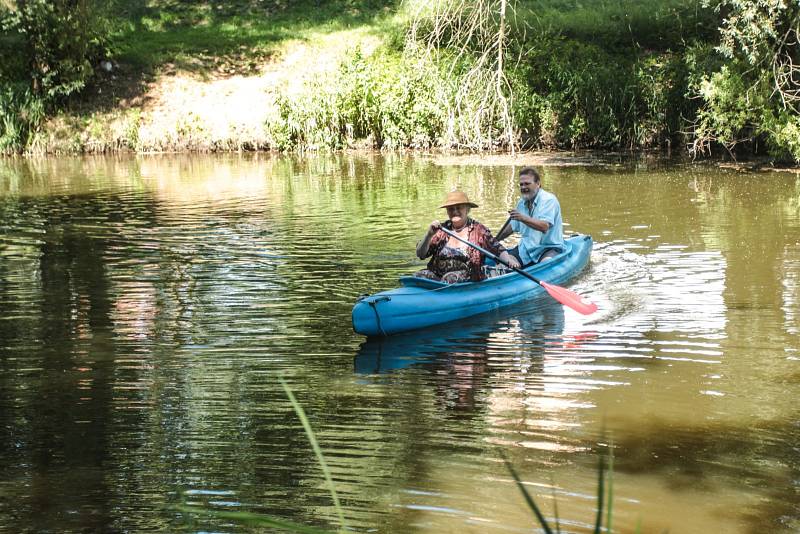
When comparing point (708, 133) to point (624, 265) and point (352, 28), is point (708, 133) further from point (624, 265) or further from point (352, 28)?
point (352, 28)

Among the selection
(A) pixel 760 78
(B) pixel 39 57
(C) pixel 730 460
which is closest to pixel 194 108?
(B) pixel 39 57

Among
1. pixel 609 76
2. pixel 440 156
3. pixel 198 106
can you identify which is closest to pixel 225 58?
pixel 198 106

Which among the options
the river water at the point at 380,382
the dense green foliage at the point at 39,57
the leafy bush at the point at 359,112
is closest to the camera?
the river water at the point at 380,382

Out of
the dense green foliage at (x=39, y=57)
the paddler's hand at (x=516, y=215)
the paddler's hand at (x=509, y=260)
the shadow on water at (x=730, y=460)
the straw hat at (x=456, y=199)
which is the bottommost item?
the shadow on water at (x=730, y=460)

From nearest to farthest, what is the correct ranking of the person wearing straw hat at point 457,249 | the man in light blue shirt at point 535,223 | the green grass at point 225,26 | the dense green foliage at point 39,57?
the person wearing straw hat at point 457,249, the man in light blue shirt at point 535,223, the dense green foliage at point 39,57, the green grass at point 225,26

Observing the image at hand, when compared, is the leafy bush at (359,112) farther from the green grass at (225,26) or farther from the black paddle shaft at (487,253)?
the black paddle shaft at (487,253)

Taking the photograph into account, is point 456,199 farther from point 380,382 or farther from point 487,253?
point 380,382

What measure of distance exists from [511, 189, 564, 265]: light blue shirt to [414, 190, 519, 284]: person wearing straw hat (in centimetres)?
96

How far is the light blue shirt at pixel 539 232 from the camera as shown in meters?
9.62

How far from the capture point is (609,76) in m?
20.1

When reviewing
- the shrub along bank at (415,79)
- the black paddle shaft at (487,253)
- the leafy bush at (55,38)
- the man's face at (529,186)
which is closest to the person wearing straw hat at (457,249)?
the black paddle shaft at (487,253)

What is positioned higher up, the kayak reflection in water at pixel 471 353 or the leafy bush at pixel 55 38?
the leafy bush at pixel 55 38

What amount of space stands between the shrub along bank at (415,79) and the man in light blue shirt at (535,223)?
5575 millimetres

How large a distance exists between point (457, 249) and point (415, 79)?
11.8 metres
